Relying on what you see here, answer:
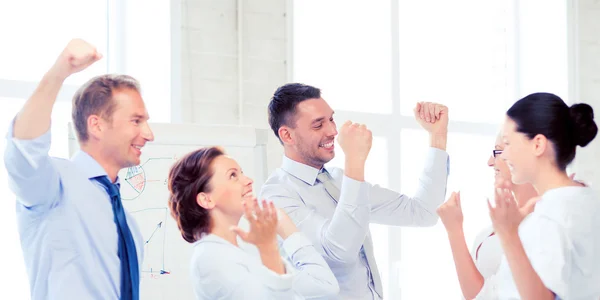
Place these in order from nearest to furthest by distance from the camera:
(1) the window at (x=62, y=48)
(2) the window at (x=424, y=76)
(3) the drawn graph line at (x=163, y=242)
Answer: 1. (3) the drawn graph line at (x=163, y=242)
2. (1) the window at (x=62, y=48)
3. (2) the window at (x=424, y=76)

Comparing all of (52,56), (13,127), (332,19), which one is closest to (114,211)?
(13,127)

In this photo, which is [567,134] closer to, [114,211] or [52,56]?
[114,211]

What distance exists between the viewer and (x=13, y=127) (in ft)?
5.12

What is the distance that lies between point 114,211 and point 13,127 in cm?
34

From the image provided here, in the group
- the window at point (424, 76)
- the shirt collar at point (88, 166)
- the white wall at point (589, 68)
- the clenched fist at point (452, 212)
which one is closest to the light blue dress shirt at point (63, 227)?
the shirt collar at point (88, 166)

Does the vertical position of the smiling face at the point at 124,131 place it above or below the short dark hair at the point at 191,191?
above

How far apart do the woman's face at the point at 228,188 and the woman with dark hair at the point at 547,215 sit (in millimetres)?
646

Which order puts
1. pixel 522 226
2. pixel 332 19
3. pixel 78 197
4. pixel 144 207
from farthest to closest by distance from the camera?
1. pixel 332 19
2. pixel 144 207
3. pixel 522 226
4. pixel 78 197

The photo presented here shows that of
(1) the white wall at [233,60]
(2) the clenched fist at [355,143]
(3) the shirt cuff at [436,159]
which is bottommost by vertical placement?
(3) the shirt cuff at [436,159]

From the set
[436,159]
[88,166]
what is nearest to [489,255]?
[436,159]

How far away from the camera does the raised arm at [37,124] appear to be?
1.54 metres

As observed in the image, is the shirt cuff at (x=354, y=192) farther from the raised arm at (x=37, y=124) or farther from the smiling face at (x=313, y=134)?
the raised arm at (x=37, y=124)

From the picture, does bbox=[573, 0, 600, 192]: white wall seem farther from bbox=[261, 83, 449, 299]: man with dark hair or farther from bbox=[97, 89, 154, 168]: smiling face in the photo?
bbox=[97, 89, 154, 168]: smiling face

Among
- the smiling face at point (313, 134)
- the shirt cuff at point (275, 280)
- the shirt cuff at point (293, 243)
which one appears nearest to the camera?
the shirt cuff at point (275, 280)
